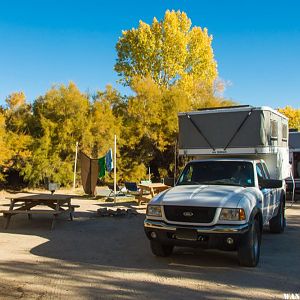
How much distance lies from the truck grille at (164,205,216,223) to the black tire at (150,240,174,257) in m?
0.68

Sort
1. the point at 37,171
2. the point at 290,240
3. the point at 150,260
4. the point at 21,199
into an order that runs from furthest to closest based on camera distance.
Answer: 1. the point at 37,171
2. the point at 21,199
3. the point at 290,240
4. the point at 150,260

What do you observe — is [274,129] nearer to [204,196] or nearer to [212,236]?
[204,196]

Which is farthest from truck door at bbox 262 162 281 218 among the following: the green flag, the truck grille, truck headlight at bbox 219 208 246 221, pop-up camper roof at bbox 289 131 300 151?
pop-up camper roof at bbox 289 131 300 151

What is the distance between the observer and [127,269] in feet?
21.3

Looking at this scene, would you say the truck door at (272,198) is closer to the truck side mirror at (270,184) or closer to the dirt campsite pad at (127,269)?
the dirt campsite pad at (127,269)

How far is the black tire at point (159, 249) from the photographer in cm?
701

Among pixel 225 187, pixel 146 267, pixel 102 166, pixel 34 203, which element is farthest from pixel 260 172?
pixel 102 166

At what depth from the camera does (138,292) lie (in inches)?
208

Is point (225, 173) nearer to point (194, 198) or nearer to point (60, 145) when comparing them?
point (194, 198)

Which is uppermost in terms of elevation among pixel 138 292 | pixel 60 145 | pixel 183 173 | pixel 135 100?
pixel 135 100

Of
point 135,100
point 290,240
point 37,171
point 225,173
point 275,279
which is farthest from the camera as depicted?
point 135,100

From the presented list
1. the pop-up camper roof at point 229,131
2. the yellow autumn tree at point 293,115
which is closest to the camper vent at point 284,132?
the pop-up camper roof at point 229,131

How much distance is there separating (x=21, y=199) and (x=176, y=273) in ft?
18.7

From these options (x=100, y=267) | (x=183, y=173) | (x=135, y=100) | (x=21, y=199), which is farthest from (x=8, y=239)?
(x=135, y=100)
